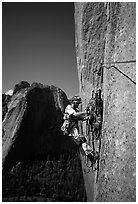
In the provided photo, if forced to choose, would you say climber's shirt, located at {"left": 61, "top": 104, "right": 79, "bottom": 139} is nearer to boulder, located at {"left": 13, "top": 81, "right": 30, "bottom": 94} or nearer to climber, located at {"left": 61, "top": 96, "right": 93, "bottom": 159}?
climber, located at {"left": 61, "top": 96, "right": 93, "bottom": 159}

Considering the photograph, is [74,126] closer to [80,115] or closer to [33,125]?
[80,115]

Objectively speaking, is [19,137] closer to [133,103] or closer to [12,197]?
[12,197]

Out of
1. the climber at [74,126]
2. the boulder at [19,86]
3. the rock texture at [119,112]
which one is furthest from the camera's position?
the boulder at [19,86]

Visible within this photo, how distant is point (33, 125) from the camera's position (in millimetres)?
8422

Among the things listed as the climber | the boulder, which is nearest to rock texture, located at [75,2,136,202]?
the climber

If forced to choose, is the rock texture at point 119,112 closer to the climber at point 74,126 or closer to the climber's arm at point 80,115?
the climber at point 74,126

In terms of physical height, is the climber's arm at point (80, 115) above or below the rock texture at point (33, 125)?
above

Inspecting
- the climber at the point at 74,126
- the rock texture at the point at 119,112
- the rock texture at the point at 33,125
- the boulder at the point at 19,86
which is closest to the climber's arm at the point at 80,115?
the climber at the point at 74,126

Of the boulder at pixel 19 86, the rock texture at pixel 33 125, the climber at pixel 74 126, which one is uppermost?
the boulder at pixel 19 86

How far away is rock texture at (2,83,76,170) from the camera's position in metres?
7.44

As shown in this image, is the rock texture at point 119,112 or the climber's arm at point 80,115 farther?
the climber's arm at point 80,115

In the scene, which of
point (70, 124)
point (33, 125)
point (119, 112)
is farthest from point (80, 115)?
point (33, 125)

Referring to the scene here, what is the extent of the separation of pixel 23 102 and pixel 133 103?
23.3 ft

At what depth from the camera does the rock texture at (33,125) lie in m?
7.44
